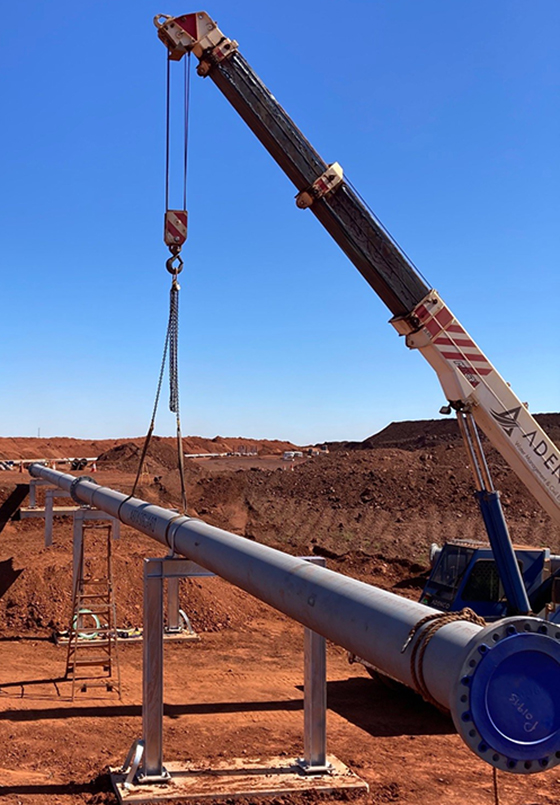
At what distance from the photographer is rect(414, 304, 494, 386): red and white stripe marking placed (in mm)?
10484

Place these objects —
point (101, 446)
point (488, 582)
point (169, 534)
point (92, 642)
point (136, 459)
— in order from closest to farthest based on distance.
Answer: point (169, 534), point (488, 582), point (92, 642), point (136, 459), point (101, 446)

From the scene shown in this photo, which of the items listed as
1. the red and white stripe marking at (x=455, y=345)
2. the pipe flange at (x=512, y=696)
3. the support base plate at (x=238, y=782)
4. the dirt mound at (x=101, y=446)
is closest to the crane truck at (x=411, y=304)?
the red and white stripe marking at (x=455, y=345)

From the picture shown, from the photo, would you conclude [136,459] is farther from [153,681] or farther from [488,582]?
[153,681]

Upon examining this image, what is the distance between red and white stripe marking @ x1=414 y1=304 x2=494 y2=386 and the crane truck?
1 cm

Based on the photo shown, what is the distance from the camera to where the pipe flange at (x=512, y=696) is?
3.82 meters

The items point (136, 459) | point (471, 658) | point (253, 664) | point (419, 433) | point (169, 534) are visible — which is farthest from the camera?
point (419, 433)

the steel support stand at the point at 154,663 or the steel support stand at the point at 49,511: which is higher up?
the steel support stand at the point at 49,511

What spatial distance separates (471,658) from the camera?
3.88 m

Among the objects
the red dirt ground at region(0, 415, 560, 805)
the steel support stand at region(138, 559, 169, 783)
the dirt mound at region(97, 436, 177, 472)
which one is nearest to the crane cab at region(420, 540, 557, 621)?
the red dirt ground at region(0, 415, 560, 805)

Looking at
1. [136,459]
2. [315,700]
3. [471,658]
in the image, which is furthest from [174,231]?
[136,459]

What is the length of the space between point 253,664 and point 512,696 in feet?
40.3

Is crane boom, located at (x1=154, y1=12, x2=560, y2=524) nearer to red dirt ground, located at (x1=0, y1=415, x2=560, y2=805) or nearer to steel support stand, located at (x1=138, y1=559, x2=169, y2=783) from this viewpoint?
red dirt ground, located at (x1=0, y1=415, x2=560, y2=805)

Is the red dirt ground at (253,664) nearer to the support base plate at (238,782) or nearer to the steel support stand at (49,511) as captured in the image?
the support base plate at (238,782)

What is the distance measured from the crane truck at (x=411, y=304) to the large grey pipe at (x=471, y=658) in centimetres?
462
